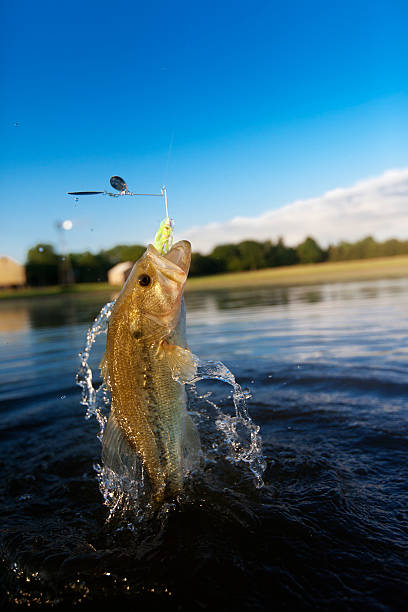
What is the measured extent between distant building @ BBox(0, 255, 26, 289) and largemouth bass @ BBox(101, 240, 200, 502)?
68.1m

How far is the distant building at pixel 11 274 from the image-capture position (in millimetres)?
63906

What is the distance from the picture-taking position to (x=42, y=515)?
11.8 ft

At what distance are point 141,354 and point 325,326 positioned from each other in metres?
10.1

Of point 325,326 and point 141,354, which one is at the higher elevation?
point 141,354

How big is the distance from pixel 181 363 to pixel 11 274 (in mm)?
69216

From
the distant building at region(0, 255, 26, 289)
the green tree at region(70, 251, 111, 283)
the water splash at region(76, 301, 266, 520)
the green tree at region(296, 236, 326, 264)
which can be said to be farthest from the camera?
the green tree at region(296, 236, 326, 264)

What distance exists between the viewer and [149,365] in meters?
2.92

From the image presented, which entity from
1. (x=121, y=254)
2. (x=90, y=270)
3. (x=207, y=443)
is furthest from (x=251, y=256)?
(x=207, y=443)

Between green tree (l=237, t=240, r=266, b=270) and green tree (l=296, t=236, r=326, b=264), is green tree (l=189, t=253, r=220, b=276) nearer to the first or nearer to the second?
green tree (l=237, t=240, r=266, b=270)

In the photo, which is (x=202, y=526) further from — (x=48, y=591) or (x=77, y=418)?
(x=77, y=418)

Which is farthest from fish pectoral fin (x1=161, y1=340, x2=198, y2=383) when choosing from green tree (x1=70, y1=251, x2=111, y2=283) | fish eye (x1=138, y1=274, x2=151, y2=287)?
green tree (x1=70, y1=251, x2=111, y2=283)

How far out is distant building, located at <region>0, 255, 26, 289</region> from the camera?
63.9m

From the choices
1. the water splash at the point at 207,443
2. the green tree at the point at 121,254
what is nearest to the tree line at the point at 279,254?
the green tree at the point at 121,254

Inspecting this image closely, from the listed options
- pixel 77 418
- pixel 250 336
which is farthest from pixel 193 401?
pixel 250 336
